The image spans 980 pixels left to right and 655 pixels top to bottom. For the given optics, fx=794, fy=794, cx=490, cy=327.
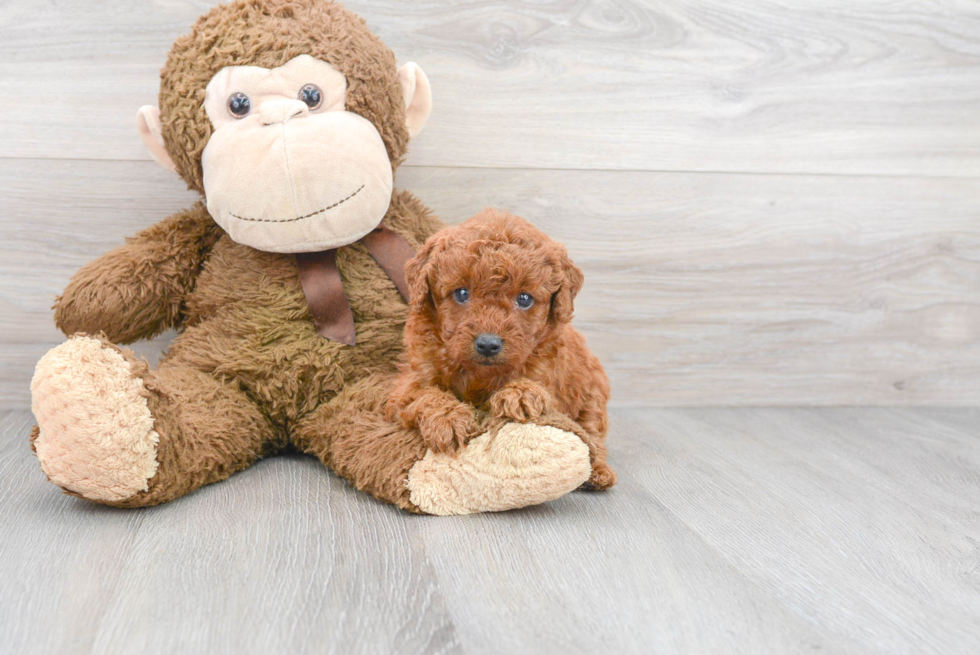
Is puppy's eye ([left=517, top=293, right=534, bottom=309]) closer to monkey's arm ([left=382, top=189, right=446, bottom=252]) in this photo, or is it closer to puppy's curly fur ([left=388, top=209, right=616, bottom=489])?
puppy's curly fur ([left=388, top=209, right=616, bottom=489])

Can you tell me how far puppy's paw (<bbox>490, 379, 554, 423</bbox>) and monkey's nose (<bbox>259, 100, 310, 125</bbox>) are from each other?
0.44 metres

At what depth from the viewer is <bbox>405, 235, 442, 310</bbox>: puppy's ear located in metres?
0.90

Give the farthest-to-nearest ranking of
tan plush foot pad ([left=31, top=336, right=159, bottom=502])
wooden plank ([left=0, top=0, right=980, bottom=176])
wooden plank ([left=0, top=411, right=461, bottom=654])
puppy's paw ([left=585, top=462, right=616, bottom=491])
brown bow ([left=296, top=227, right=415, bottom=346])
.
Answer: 1. wooden plank ([left=0, top=0, right=980, bottom=176])
2. brown bow ([left=296, top=227, right=415, bottom=346])
3. puppy's paw ([left=585, top=462, right=616, bottom=491])
4. tan plush foot pad ([left=31, top=336, right=159, bottom=502])
5. wooden plank ([left=0, top=411, right=461, bottom=654])

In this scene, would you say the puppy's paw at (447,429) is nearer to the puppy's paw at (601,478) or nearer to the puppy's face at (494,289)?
the puppy's face at (494,289)

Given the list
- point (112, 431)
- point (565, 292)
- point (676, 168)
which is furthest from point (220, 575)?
point (676, 168)

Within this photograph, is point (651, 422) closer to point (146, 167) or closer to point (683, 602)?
point (683, 602)

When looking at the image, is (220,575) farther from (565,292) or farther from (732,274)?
(732,274)

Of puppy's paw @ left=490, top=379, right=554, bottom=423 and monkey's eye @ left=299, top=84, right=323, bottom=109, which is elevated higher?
monkey's eye @ left=299, top=84, right=323, bottom=109

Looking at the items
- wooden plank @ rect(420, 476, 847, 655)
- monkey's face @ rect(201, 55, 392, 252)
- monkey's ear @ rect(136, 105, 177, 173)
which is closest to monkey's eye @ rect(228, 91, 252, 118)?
monkey's face @ rect(201, 55, 392, 252)

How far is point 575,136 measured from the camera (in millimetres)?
1366

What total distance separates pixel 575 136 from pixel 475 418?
2.14 feet

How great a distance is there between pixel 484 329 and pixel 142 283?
1.78 ft

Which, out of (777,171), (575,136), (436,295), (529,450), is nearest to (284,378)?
(436,295)

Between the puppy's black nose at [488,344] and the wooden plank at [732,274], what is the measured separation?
1.80ft
